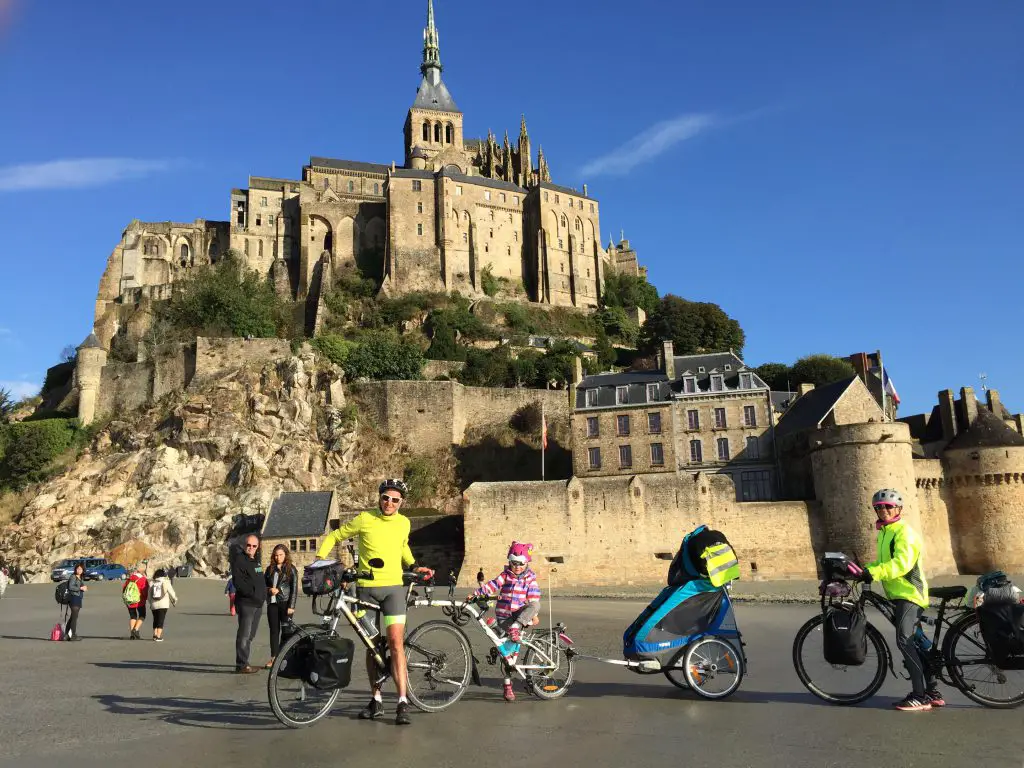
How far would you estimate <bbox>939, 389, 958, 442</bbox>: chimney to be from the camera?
3862cm

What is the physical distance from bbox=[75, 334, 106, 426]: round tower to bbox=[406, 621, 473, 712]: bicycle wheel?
168 feet

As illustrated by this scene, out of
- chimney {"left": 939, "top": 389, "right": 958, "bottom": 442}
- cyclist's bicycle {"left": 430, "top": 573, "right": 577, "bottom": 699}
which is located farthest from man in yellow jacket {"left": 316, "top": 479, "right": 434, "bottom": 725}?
chimney {"left": 939, "top": 389, "right": 958, "bottom": 442}

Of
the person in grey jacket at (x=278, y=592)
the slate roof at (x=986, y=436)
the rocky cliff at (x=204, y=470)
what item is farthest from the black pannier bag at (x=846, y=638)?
the rocky cliff at (x=204, y=470)

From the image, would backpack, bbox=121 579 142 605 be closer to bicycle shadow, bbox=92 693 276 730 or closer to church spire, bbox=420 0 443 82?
bicycle shadow, bbox=92 693 276 730

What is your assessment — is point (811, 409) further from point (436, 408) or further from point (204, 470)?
point (204, 470)

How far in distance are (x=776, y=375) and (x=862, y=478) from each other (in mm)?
28204

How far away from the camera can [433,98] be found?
10162 centimetres

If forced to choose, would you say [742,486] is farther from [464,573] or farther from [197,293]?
[197,293]

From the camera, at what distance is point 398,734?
269 inches

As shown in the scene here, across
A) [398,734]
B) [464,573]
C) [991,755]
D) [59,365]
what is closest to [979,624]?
[991,755]

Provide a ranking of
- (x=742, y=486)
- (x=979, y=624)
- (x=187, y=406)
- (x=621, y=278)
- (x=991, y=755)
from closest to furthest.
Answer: (x=991, y=755)
(x=979, y=624)
(x=742, y=486)
(x=187, y=406)
(x=621, y=278)

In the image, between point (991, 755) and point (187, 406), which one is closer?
point (991, 755)

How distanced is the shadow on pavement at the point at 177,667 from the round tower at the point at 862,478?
93.1ft

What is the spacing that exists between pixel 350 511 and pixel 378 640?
35187 mm
